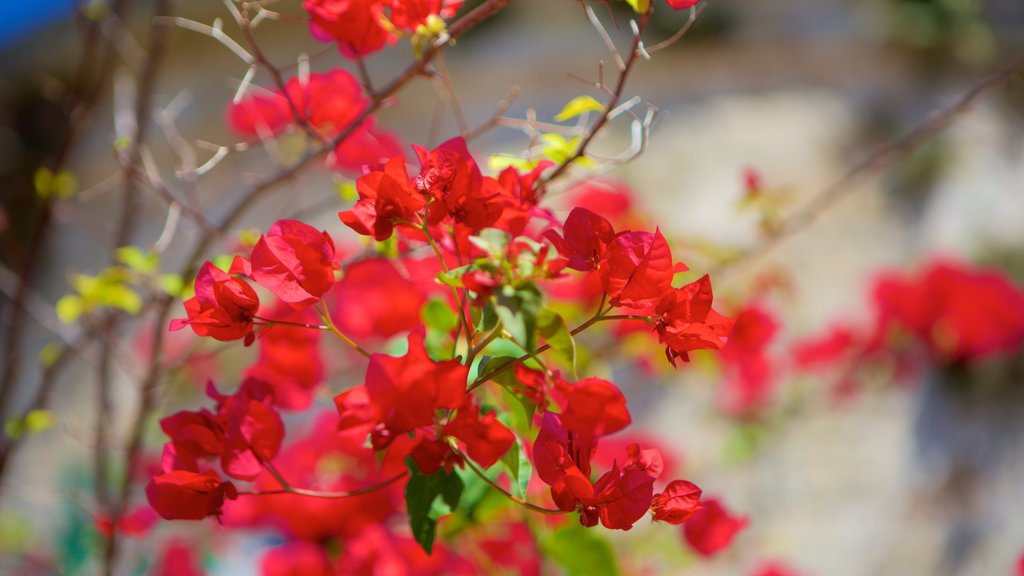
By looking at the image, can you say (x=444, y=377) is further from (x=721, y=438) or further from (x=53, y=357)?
(x=721, y=438)

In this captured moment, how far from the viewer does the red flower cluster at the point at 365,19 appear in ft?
2.01

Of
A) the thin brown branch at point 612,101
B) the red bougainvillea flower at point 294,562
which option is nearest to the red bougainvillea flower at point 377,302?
the red bougainvillea flower at point 294,562

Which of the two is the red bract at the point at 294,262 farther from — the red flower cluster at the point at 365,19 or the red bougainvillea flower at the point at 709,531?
the red bougainvillea flower at the point at 709,531

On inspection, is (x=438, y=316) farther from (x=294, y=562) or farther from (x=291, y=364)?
(x=294, y=562)

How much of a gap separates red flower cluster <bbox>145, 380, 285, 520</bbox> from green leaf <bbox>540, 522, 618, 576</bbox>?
0.83 feet

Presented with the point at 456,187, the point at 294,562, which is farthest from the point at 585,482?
the point at 294,562

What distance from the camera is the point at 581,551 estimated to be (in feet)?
2.29

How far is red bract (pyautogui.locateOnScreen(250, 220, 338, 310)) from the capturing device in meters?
0.51

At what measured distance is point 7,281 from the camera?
2334mm

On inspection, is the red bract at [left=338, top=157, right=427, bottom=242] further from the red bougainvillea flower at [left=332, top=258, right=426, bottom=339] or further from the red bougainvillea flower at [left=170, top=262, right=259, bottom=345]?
the red bougainvillea flower at [left=332, top=258, right=426, bottom=339]

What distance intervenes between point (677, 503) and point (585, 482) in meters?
0.06

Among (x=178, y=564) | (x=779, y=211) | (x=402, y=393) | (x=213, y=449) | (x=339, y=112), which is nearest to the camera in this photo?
(x=402, y=393)

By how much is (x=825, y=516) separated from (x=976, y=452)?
1.03ft

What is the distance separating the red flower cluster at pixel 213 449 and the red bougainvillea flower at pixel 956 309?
1.58 metres
